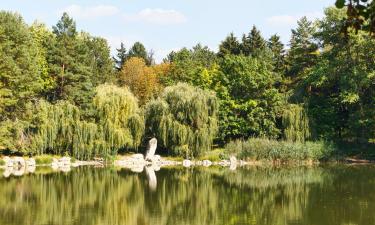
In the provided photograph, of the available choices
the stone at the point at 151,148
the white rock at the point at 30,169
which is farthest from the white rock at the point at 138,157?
the white rock at the point at 30,169

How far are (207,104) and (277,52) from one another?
14.1m

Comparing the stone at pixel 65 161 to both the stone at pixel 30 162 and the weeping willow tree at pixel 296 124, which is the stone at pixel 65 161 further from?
the weeping willow tree at pixel 296 124

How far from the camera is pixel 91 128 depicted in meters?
35.3

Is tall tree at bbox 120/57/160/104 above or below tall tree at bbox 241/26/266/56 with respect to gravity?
below

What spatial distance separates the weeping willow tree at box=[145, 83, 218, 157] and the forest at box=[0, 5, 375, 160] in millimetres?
78

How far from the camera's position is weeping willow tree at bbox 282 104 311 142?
39469 millimetres

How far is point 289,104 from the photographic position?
41.1 metres

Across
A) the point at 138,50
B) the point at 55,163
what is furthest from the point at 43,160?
the point at 138,50

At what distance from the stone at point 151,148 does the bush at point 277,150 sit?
5489 mm

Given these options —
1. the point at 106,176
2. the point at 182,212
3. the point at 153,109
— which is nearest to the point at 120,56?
the point at 153,109

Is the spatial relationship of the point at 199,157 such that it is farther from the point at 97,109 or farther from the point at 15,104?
the point at 15,104

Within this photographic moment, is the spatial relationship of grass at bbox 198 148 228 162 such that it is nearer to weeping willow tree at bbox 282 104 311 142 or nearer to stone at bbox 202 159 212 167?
stone at bbox 202 159 212 167

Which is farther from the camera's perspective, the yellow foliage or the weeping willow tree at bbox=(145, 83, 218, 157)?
the yellow foliage

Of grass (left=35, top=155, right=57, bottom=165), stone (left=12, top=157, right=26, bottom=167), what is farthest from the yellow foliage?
stone (left=12, top=157, right=26, bottom=167)
